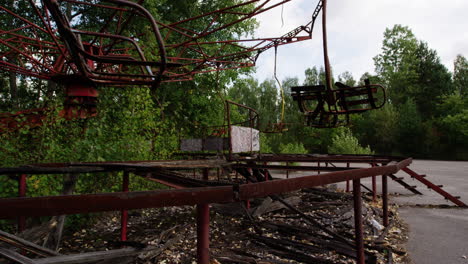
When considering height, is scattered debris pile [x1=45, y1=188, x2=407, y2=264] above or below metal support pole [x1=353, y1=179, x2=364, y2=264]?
below

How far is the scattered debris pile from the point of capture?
4020 millimetres

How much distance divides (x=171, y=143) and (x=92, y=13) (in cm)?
1146

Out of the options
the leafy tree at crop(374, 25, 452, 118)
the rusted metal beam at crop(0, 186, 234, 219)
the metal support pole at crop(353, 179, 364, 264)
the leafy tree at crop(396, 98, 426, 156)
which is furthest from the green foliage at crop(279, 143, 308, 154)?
the leafy tree at crop(374, 25, 452, 118)

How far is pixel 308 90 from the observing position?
17.2ft

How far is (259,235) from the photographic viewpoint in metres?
4.95

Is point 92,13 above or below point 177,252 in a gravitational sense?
above

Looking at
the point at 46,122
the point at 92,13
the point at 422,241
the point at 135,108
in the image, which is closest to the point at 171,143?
the point at 135,108

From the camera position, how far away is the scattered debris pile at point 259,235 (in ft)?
13.2

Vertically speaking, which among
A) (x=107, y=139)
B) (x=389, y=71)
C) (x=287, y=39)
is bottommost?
(x=107, y=139)

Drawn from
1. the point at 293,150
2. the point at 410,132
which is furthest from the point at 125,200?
the point at 410,132

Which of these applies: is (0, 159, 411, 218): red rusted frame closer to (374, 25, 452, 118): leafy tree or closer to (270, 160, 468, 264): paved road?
(270, 160, 468, 264): paved road

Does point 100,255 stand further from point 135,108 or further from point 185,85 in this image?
point 185,85

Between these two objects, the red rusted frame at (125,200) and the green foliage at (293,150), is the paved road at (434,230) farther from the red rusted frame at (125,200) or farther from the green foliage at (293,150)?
the green foliage at (293,150)

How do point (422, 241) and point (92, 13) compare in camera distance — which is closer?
point (422, 241)
